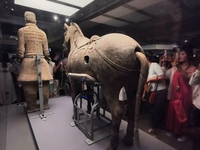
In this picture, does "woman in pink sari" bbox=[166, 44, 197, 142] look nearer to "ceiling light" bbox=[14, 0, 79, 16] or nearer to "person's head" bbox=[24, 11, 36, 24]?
"ceiling light" bbox=[14, 0, 79, 16]

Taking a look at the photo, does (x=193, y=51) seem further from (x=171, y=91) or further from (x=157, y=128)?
(x=157, y=128)

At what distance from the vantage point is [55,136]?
1.79 m

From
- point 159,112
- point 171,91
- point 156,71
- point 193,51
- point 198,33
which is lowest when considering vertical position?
point 159,112

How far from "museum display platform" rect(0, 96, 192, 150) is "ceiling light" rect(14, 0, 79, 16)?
86.0 inches

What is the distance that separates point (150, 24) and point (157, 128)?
4.69ft

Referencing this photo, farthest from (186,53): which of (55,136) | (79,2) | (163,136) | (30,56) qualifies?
(30,56)

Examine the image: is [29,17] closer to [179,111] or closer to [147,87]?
[147,87]

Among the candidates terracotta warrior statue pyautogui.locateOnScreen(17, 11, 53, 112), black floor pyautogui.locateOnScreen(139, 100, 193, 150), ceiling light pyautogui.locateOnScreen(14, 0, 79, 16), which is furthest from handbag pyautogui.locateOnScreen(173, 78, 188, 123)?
ceiling light pyautogui.locateOnScreen(14, 0, 79, 16)

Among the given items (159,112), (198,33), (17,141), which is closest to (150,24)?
(198,33)

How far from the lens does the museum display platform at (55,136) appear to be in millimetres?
1569

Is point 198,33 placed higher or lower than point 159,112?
higher

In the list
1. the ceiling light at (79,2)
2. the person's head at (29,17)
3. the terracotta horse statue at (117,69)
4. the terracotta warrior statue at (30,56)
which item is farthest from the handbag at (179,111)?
the person's head at (29,17)

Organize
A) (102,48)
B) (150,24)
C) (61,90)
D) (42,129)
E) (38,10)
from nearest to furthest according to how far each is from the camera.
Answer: (102,48) → (150,24) → (42,129) → (38,10) → (61,90)

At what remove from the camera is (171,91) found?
1.58m
